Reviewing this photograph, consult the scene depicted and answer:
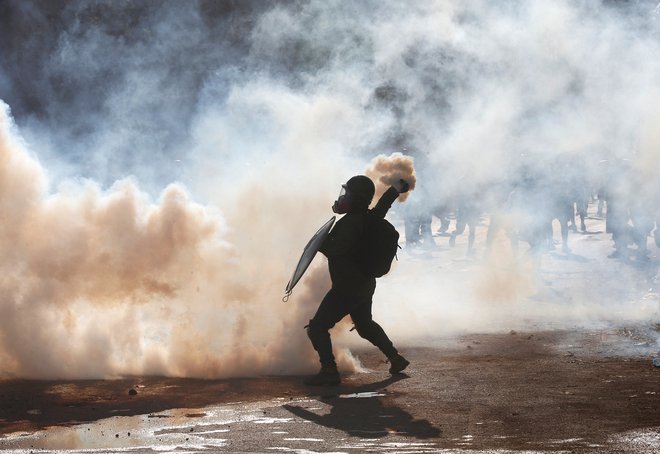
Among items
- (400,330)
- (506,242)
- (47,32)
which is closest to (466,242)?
(506,242)

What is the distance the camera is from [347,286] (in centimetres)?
915

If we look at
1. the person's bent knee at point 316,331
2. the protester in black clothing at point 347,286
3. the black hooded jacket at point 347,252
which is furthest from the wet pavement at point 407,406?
the black hooded jacket at point 347,252

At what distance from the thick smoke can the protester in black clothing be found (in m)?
0.56

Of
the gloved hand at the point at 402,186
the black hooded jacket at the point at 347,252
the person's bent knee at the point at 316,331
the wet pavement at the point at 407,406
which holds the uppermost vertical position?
the gloved hand at the point at 402,186

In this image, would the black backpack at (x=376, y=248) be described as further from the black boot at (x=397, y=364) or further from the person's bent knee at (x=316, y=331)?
the black boot at (x=397, y=364)

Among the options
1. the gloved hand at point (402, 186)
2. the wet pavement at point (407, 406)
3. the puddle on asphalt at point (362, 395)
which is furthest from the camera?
the gloved hand at point (402, 186)

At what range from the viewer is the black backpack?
9.17 metres

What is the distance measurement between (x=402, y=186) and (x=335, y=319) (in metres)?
1.52

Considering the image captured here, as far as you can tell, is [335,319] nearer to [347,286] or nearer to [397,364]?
[347,286]

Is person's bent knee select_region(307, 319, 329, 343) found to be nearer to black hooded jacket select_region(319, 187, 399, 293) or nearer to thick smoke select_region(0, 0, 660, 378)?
black hooded jacket select_region(319, 187, 399, 293)

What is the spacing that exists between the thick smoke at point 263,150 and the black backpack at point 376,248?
102 centimetres

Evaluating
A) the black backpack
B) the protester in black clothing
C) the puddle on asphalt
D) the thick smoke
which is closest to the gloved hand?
the thick smoke

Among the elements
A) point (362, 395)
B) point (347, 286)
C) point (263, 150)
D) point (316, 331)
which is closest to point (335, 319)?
point (316, 331)

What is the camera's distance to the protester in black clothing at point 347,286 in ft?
29.8
